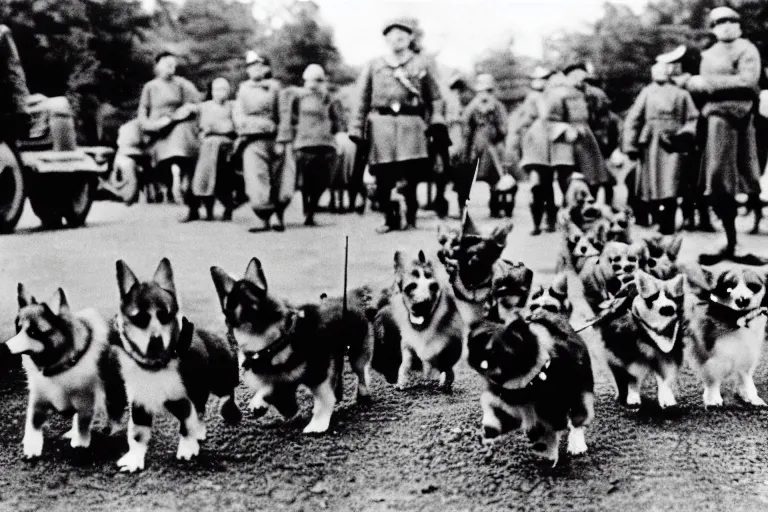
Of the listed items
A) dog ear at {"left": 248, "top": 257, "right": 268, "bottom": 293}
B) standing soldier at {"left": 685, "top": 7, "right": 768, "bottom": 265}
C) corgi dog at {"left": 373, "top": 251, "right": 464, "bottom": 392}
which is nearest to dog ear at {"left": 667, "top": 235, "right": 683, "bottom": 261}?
standing soldier at {"left": 685, "top": 7, "right": 768, "bottom": 265}

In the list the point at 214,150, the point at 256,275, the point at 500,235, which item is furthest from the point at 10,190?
the point at 500,235

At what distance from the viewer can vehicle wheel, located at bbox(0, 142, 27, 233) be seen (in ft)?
13.8

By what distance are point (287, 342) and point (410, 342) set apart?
938mm

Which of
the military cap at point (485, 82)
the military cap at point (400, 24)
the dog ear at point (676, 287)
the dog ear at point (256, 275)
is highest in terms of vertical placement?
the military cap at point (400, 24)

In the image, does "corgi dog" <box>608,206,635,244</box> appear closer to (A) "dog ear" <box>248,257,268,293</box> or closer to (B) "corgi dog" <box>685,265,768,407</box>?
(B) "corgi dog" <box>685,265,768,407</box>

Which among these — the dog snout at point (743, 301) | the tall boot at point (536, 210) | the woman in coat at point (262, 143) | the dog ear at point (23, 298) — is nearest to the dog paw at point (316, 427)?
the dog ear at point (23, 298)

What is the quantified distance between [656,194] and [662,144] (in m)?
0.44

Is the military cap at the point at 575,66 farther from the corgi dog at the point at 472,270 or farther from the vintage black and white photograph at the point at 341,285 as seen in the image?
the corgi dog at the point at 472,270

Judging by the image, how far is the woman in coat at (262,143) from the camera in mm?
5270

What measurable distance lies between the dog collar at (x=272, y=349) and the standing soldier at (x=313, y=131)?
2515 mm

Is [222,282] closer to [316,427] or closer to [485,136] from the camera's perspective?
[316,427]

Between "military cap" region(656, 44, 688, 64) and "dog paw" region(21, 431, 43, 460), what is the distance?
15.7 ft

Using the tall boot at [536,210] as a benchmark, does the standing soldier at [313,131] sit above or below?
above

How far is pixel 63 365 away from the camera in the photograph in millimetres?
3436
